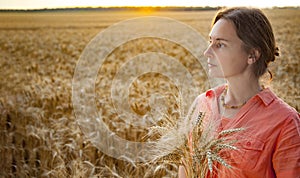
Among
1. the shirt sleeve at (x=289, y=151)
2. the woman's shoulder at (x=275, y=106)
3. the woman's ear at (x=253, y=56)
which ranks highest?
the woman's ear at (x=253, y=56)

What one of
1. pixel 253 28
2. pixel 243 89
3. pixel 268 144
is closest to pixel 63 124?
pixel 243 89

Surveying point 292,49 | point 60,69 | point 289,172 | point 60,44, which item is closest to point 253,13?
point 289,172

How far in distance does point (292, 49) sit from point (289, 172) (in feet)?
40.8

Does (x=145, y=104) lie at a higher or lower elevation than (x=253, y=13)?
lower

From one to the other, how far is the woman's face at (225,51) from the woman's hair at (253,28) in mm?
25

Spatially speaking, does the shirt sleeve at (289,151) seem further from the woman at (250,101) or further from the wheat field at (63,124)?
the wheat field at (63,124)

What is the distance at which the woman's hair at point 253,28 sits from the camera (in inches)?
83.3

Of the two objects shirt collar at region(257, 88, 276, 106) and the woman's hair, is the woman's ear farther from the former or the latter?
shirt collar at region(257, 88, 276, 106)

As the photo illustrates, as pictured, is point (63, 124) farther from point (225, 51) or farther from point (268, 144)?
point (268, 144)

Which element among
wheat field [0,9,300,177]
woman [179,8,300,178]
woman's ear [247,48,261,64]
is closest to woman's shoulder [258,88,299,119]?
woman [179,8,300,178]

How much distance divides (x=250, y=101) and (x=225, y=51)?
241 millimetres

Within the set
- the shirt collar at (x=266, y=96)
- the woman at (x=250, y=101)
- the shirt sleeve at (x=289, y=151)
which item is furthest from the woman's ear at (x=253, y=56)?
the shirt sleeve at (x=289, y=151)

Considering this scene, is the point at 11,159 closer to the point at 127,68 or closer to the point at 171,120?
the point at 171,120

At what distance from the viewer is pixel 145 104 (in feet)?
19.1
